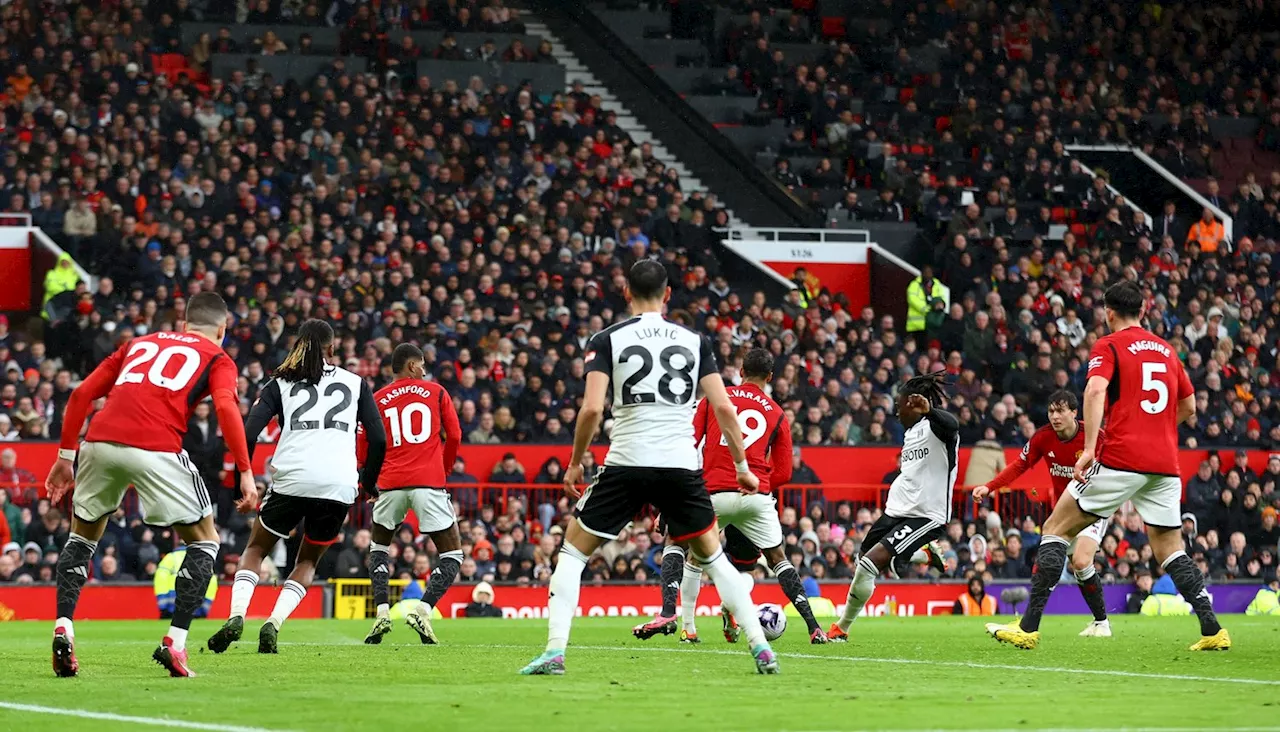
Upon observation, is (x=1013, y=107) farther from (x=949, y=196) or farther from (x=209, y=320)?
(x=209, y=320)

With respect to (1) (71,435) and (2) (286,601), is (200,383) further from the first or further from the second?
(2) (286,601)

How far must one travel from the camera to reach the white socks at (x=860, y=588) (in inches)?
605

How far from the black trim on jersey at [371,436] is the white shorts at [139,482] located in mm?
2617

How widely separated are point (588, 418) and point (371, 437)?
3598mm

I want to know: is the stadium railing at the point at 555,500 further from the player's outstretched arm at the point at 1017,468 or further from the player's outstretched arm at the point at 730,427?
the player's outstretched arm at the point at 730,427

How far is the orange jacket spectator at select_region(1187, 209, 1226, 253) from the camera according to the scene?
37.0 meters

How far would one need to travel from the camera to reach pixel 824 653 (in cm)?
1409

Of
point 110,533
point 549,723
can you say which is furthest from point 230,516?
point 549,723

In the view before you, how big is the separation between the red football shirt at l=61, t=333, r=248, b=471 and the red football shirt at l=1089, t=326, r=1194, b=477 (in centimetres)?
633

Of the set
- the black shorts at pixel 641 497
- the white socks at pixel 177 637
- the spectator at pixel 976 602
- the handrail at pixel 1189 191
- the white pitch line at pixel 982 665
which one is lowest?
the spectator at pixel 976 602

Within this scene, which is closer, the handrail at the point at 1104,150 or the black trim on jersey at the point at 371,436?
the black trim on jersey at the point at 371,436

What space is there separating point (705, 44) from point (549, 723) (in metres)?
33.1

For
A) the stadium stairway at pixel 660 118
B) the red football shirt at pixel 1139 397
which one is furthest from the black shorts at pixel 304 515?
the stadium stairway at pixel 660 118

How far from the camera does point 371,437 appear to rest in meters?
13.6
